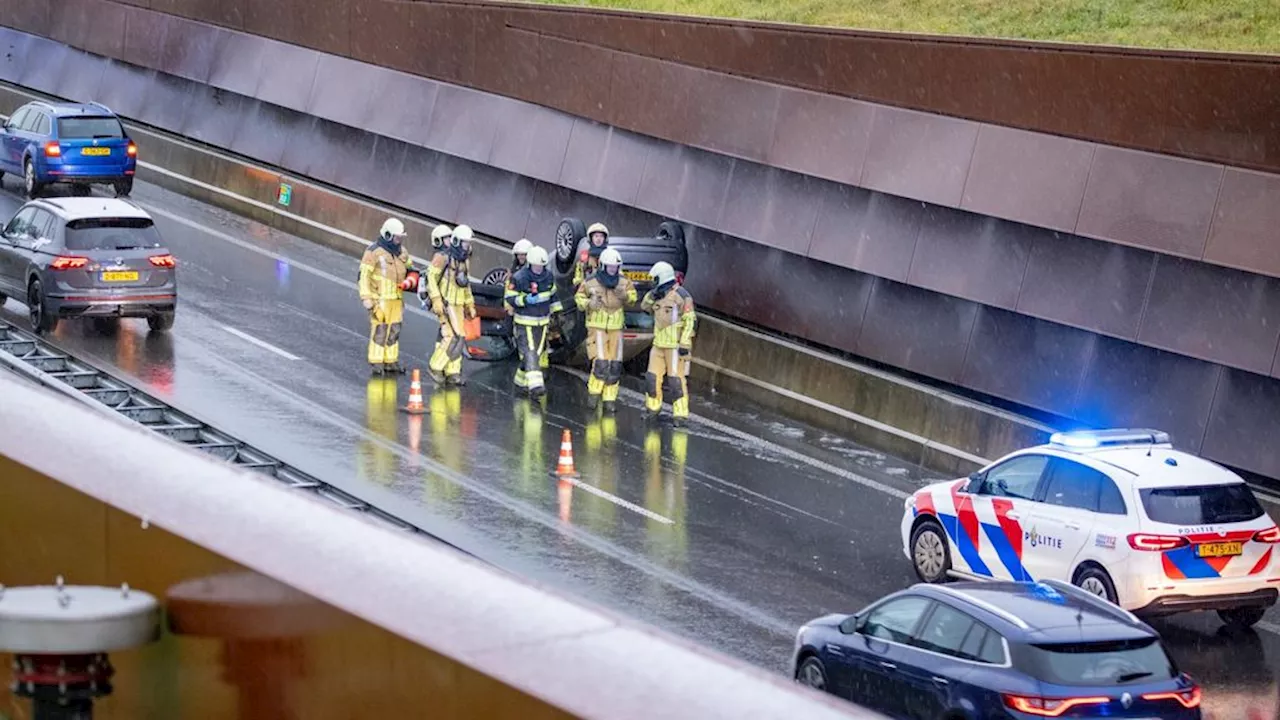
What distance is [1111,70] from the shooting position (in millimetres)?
21828

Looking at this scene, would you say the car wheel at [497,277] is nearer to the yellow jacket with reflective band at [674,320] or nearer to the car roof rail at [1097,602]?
the yellow jacket with reflective band at [674,320]

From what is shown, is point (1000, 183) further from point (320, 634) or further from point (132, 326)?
point (320, 634)

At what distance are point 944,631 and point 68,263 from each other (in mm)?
14366

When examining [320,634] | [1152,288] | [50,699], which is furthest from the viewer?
[1152,288]

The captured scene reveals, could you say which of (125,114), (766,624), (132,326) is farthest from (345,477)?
(125,114)

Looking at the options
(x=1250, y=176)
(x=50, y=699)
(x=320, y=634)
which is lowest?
(x=50, y=699)

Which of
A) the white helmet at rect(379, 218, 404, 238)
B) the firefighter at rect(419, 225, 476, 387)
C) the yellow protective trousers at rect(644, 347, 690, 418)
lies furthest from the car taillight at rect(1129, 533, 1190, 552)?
the white helmet at rect(379, 218, 404, 238)

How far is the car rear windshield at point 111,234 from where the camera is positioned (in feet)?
80.1

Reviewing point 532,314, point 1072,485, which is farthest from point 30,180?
point 1072,485

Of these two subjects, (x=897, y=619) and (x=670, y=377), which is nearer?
(x=897, y=619)

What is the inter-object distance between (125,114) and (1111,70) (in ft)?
76.8

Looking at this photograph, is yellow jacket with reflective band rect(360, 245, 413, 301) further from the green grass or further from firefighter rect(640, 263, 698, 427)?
the green grass

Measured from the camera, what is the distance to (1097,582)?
16141mm

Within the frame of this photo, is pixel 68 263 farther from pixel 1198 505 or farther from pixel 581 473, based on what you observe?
pixel 1198 505
